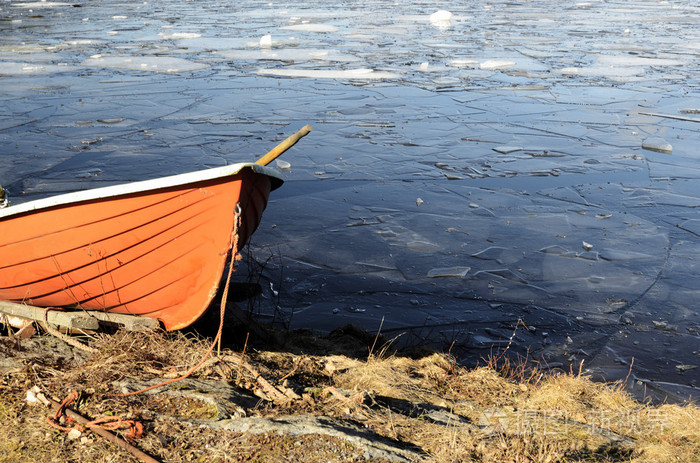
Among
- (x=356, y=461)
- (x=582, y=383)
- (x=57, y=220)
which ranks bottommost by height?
(x=582, y=383)

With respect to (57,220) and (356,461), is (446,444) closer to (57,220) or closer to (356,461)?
(356,461)

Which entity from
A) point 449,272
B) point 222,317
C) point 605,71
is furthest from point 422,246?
point 605,71

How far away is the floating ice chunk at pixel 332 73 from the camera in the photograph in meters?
11.0

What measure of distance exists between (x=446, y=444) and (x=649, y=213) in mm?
3818

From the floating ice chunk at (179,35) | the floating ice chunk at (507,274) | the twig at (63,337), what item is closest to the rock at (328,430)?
the twig at (63,337)

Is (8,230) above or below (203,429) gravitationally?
above

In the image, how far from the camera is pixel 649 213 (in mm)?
5676

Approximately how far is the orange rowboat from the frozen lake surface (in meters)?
0.91

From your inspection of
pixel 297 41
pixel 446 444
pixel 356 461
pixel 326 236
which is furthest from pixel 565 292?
pixel 297 41

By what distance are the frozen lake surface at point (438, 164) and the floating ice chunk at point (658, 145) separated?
4 centimetres

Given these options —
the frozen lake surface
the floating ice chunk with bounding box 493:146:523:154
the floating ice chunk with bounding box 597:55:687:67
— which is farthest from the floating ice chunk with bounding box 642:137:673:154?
the floating ice chunk with bounding box 597:55:687:67

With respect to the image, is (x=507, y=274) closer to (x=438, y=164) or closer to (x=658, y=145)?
(x=438, y=164)

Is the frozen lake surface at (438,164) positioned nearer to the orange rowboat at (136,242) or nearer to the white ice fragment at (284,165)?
the white ice fragment at (284,165)

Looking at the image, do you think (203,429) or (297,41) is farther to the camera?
(297,41)
